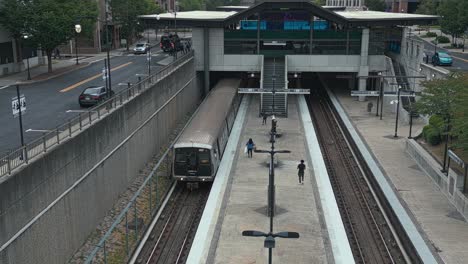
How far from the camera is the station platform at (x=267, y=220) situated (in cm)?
2311

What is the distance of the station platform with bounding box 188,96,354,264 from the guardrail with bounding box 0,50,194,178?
7278 mm

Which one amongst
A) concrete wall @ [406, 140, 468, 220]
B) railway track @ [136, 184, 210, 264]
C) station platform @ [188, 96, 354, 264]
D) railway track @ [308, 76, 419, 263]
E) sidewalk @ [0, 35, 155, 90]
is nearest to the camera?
station platform @ [188, 96, 354, 264]

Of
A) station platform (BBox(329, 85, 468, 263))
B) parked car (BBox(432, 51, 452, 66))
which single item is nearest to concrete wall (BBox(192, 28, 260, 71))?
station platform (BBox(329, 85, 468, 263))

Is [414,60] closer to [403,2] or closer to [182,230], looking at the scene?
[182,230]

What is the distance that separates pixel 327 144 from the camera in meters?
44.2

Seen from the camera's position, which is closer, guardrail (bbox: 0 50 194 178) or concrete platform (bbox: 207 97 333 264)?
guardrail (bbox: 0 50 194 178)

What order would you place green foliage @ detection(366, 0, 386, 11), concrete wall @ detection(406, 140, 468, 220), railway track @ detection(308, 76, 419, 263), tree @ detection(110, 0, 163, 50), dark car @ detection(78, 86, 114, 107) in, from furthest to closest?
green foliage @ detection(366, 0, 386, 11) → tree @ detection(110, 0, 163, 50) → dark car @ detection(78, 86, 114, 107) → concrete wall @ detection(406, 140, 468, 220) → railway track @ detection(308, 76, 419, 263)

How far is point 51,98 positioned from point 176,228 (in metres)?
19.1

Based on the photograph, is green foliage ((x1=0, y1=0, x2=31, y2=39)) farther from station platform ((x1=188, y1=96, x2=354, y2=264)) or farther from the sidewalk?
station platform ((x1=188, y1=96, x2=354, y2=264))

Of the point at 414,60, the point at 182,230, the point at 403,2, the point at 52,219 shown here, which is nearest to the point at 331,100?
the point at 414,60

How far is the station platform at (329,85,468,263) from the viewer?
2416cm

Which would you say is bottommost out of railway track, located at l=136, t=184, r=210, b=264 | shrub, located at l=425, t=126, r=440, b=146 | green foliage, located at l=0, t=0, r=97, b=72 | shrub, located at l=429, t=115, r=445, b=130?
railway track, located at l=136, t=184, r=210, b=264

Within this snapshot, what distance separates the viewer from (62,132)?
23438mm

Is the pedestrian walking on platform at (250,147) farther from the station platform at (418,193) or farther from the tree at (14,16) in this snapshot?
the tree at (14,16)
